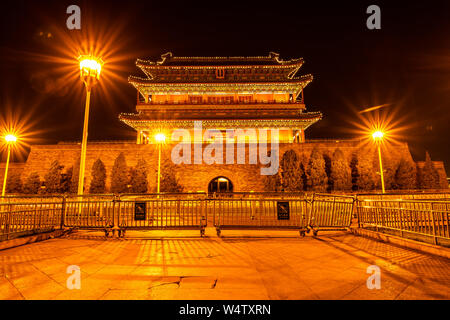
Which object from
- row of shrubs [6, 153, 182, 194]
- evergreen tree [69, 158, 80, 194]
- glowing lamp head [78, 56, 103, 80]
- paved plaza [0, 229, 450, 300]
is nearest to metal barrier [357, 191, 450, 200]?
paved plaza [0, 229, 450, 300]

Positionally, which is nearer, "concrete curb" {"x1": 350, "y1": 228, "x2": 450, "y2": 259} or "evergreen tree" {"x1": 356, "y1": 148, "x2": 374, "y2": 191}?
"concrete curb" {"x1": 350, "y1": 228, "x2": 450, "y2": 259}

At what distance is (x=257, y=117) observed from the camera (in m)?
30.8

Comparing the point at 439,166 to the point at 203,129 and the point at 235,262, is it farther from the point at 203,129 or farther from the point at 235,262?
the point at 235,262

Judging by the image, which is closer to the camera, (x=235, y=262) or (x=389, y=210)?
(x=235, y=262)

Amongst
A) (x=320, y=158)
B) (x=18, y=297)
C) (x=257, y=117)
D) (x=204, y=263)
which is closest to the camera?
(x=18, y=297)

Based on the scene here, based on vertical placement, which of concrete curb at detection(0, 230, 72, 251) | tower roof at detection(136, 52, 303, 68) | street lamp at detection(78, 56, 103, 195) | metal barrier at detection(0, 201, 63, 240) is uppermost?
tower roof at detection(136, 52, 303, 68)

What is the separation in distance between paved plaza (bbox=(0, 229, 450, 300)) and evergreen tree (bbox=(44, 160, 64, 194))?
73.0 ft

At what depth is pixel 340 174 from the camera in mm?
24625

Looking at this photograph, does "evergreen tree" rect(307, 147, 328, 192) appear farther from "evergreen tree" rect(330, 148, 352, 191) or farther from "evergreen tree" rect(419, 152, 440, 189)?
"evergreen tree" rect(419, 152, 440, 189)

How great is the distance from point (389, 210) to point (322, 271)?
4.18m

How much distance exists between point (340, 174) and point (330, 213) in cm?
1886

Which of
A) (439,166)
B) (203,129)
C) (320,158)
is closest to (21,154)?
(203,129)

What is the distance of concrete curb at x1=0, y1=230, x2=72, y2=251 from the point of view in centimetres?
588

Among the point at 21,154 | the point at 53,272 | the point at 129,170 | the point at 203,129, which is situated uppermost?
the point at 203,129
